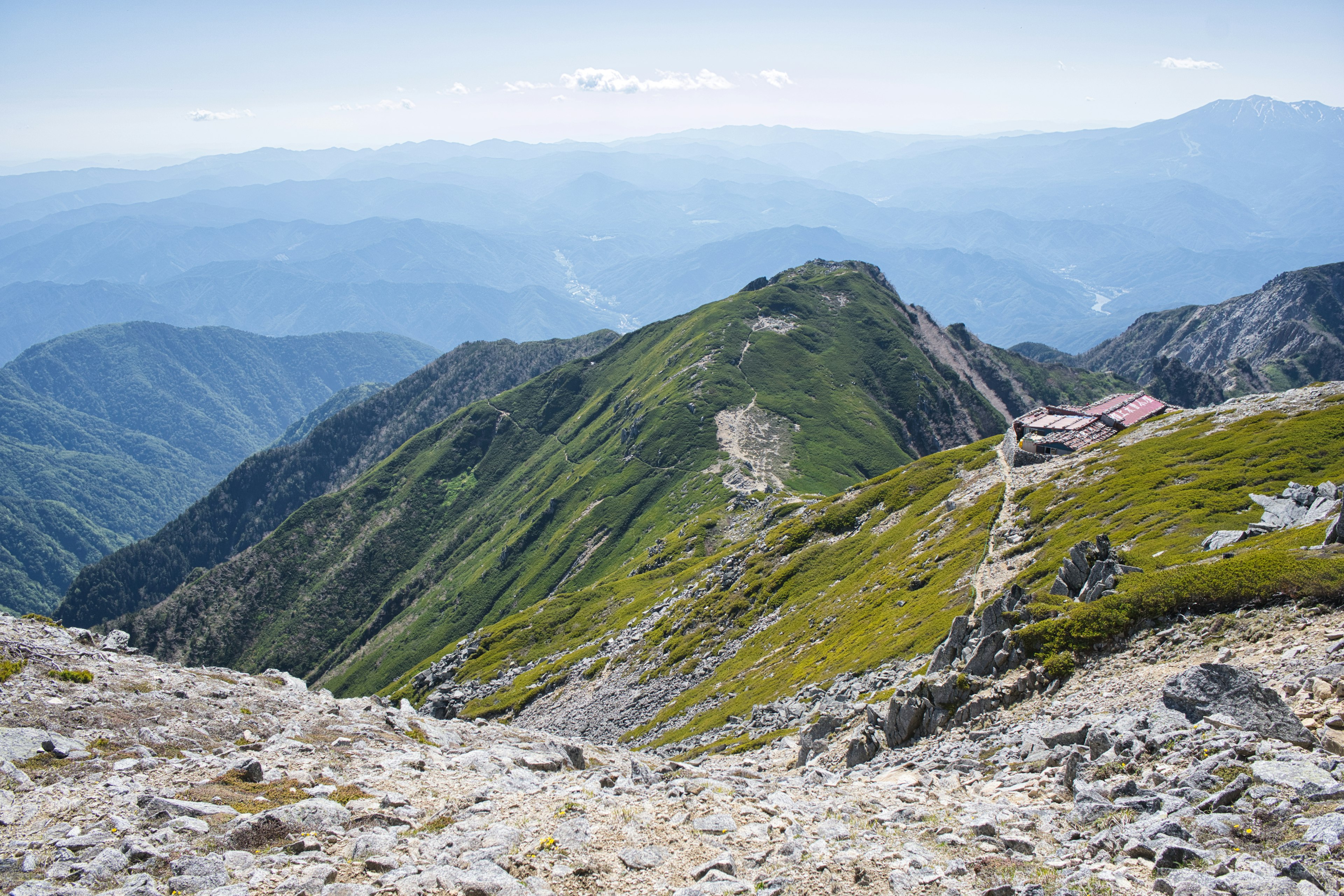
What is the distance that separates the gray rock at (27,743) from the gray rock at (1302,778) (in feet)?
126

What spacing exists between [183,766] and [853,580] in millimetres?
65063

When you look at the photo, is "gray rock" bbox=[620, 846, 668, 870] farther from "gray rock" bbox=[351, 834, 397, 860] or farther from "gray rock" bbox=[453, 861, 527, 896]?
"gray rock" bbox=[351, 834, 397, 860]

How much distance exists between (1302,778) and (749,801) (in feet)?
52.0

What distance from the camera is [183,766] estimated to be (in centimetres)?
2623

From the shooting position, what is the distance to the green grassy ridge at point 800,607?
194ft

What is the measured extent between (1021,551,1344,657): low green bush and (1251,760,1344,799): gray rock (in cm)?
1350

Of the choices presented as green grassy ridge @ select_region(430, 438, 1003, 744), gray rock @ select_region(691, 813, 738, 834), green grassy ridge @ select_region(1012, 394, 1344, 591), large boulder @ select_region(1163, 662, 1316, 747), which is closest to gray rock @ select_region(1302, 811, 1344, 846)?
large boulder @ select_region(1163, 662, 1316, 747)

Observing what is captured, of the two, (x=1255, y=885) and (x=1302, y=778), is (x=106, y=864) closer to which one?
(x=1255, y=885)

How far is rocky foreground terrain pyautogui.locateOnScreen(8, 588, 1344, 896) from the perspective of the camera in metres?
16.7

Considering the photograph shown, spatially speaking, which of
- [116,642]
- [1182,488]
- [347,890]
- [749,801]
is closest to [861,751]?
[749,801]

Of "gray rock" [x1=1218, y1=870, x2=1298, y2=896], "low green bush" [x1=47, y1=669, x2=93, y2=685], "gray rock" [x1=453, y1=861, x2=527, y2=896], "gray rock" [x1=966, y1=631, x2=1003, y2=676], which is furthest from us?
"gray rock" [x1=966, y1=631, x2=1003, y2=676]

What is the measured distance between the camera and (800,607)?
81812mm

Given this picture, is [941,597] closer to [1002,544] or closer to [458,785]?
[1002,544]

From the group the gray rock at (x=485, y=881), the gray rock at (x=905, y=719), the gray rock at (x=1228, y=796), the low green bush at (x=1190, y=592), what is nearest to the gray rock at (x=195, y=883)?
the gray rock at (x=485, y=881)
